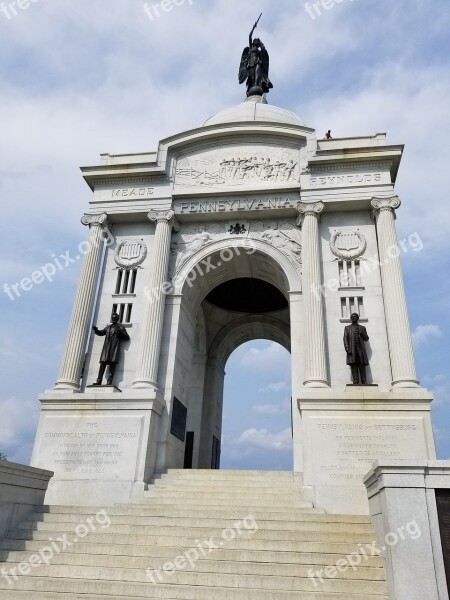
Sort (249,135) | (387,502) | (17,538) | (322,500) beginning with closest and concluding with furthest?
(387,502)
(17,538)
(322,500)
(249,135)

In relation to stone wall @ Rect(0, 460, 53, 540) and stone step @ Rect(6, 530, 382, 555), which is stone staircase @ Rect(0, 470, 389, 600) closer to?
stone step @ Rect(6, 530, 382, 555)

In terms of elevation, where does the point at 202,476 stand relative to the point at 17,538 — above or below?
above

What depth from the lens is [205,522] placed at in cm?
1079

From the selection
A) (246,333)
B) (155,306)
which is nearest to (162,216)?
(155,306)

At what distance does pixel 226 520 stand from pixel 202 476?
142 inches

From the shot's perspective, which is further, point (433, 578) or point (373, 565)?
point (373, 565)

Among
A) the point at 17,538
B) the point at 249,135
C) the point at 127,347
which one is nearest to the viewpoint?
the point at 17,538

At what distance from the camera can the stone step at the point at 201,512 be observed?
35.6ft

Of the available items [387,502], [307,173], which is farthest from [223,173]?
[387,502]

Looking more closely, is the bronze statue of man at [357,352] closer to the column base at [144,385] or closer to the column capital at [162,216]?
the column base at [144,385]

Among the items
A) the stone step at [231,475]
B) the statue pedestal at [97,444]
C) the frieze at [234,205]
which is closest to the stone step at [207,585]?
the statue pedestal at [97,444]

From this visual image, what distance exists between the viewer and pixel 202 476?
14398 mm

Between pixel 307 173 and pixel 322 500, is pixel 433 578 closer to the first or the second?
pixel 322 500

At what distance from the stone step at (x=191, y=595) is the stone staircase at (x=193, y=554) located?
0.06ft
